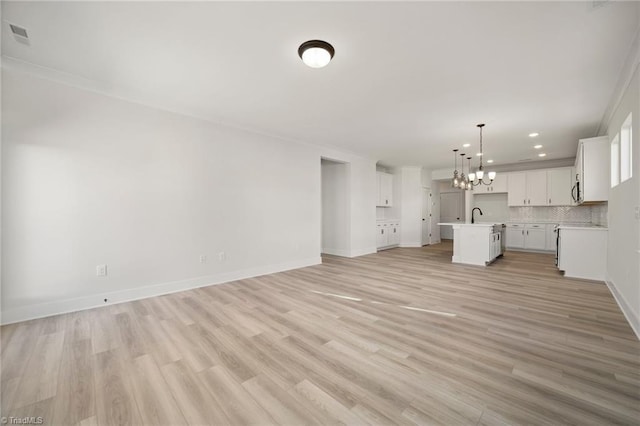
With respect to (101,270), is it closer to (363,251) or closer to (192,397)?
(192,397)

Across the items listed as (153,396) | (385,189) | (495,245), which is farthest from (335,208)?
(153,396)

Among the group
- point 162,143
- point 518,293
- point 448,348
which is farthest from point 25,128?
point 518,293

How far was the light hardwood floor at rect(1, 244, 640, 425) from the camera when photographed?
1495 mm

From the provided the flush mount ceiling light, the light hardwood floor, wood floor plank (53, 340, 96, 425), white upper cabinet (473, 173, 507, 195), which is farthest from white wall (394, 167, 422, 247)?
wood floor plank (53, 340, 96, 425)

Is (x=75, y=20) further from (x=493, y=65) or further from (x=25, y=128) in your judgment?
(x=493, y=65)

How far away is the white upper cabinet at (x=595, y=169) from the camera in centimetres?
428

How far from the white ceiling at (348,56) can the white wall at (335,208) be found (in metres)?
2.65

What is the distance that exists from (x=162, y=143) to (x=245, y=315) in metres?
2.75

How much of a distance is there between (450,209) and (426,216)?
7.40 ft

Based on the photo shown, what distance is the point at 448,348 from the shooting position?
2168 mm

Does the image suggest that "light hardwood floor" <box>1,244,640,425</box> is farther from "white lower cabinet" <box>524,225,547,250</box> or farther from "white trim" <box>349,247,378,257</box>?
"white lower cabinet" <box>524,225,547,250</box>

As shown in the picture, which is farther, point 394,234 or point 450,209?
point 450,209

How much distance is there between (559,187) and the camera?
724 centimetres

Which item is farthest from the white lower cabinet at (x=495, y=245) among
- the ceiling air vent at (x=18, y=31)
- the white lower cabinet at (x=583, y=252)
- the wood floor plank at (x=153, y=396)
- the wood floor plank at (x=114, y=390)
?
the ceiling air vent at (x=18, y=31)
